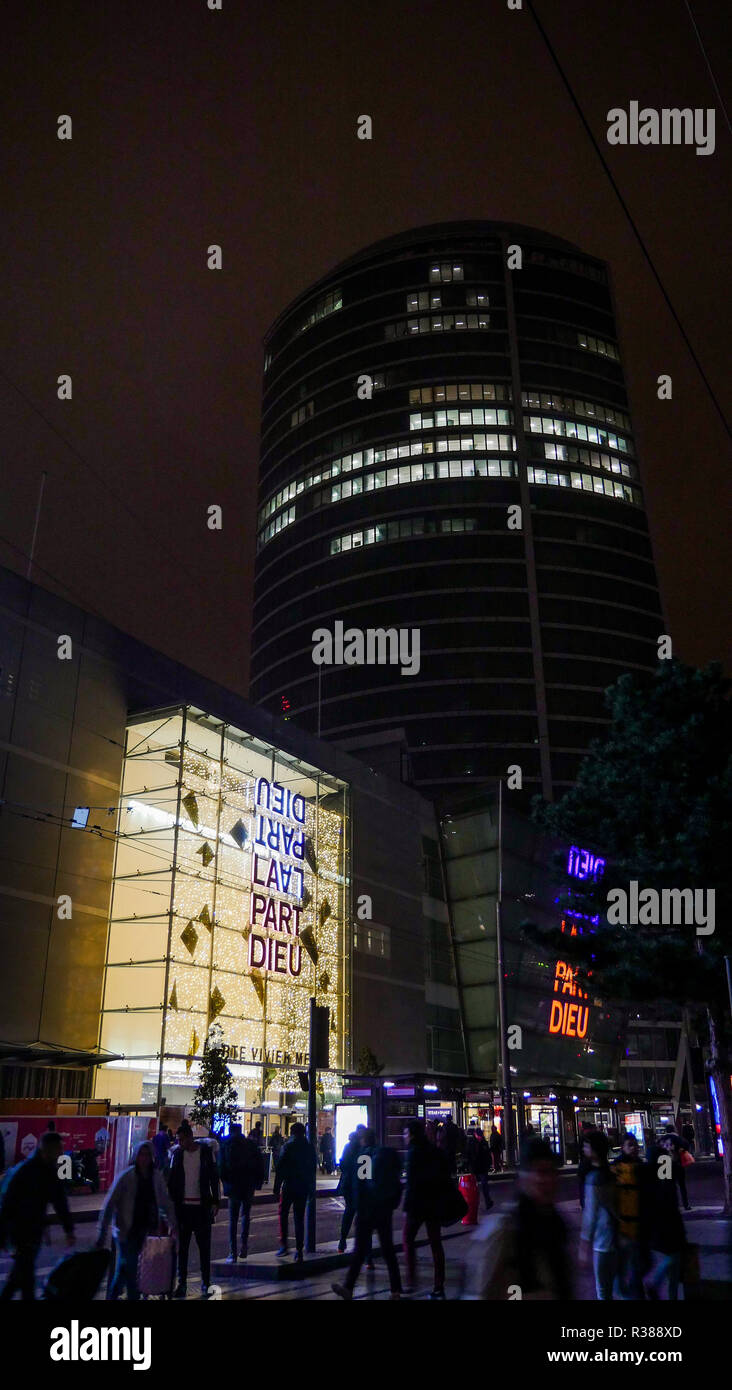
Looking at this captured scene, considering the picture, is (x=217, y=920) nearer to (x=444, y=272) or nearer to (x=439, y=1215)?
(x=439, y=1215)

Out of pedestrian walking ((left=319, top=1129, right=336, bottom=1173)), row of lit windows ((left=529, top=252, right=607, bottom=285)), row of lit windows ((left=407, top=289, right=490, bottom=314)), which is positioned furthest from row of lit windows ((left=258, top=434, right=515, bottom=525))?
pedestrian walking ((left=319, top=1129, right=336, bottom=1173))

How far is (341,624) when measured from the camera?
9088 centimetres

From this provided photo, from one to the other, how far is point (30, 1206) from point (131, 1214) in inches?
49.5

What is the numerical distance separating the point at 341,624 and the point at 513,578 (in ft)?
52.9

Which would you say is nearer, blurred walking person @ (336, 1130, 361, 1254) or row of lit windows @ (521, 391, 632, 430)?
blurred walking person @ (336, 1130, 361, 1254)

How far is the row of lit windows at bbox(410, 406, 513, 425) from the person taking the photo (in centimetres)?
9788

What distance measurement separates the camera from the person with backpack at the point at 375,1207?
9750 millimetres

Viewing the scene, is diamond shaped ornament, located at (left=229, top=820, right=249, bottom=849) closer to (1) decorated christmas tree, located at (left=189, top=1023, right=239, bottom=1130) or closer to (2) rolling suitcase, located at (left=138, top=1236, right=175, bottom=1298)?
(1) decorated christmas tree, located at (left=189, top=1023, right=239, bottom=1130)

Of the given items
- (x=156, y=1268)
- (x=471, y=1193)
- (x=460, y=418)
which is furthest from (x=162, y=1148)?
(x=460, y=418)

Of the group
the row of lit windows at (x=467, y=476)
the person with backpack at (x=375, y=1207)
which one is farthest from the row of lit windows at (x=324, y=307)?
the person with backpack at (x=375, y=1207)

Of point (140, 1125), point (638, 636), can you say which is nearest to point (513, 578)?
point (638, 636)

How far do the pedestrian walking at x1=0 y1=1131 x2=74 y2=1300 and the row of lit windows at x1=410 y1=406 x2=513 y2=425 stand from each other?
9476cm
